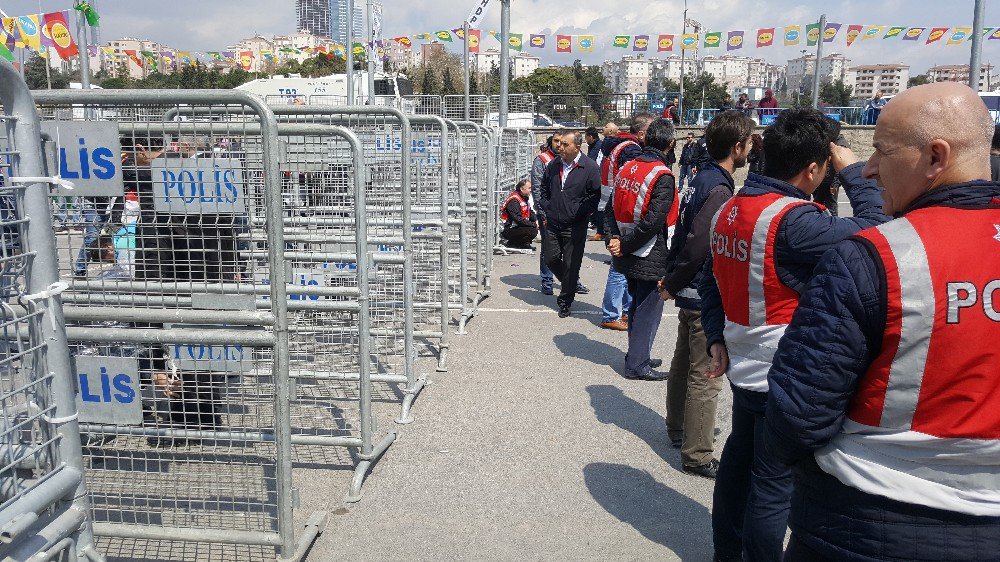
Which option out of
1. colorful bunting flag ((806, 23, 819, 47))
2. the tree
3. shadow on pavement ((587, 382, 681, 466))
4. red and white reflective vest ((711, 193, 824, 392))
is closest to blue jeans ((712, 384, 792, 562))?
red and white reflective vest ((711, 193, 824, 392))

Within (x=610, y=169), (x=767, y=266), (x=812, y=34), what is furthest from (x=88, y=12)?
(x=812, y=34)

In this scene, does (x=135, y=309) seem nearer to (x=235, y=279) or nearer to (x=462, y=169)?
(x=235, y=279)

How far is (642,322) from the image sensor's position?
19.2ft

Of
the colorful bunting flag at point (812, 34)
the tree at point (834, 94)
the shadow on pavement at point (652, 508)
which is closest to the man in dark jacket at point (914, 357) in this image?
the shadow on pavement at point (652, 508)

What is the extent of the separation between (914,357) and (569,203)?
20.8 feet

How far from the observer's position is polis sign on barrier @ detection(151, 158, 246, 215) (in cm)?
302

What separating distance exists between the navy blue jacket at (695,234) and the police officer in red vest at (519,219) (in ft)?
24.0

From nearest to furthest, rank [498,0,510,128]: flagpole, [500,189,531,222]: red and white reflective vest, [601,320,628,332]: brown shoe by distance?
[601,320,628,332]: brown shoe → [500,189,531,222]: red and white reflective vest → [498,0,510,128]: flagpole

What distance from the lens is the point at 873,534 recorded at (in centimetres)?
180

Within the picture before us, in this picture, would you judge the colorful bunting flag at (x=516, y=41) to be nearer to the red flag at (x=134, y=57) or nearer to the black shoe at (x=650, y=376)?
the red flag at (x=134, y=57)

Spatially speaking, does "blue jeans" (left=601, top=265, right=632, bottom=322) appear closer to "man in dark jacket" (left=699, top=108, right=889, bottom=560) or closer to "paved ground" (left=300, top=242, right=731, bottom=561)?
"paved ground" (left=300, top=242, right=731, bottom=561)

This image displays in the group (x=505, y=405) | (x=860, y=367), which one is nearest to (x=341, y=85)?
(x=505, y=405)

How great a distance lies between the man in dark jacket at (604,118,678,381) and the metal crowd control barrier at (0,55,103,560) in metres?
4.46

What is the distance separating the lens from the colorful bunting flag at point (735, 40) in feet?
78.6
